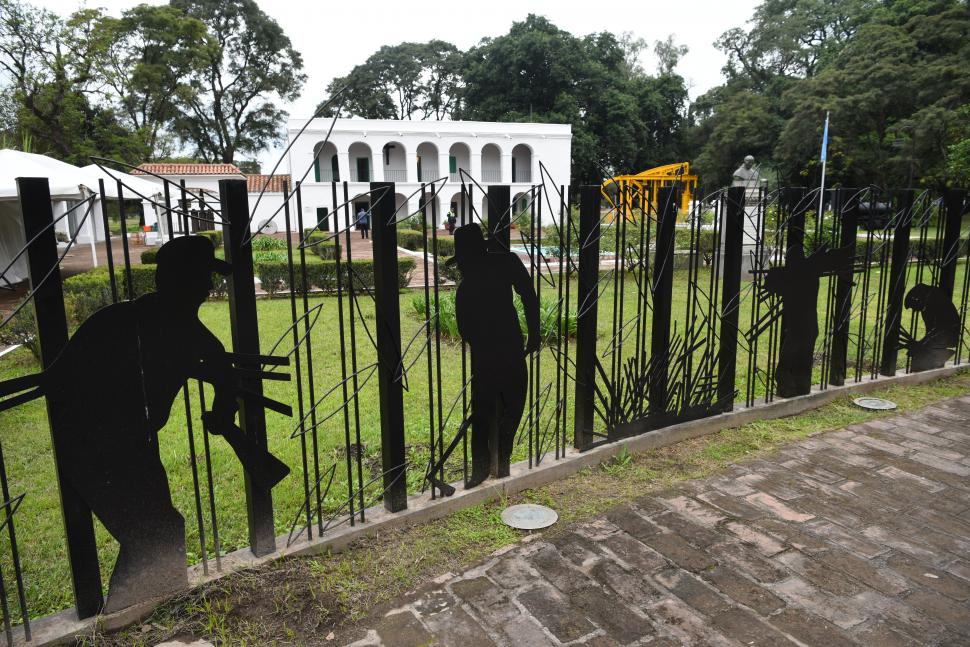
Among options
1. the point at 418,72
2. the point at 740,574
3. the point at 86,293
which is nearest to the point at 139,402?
the point at 740,574

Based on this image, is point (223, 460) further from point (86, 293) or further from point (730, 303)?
point (86, 293)

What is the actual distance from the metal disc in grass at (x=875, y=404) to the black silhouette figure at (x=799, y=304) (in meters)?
0.40

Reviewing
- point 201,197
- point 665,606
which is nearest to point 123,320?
point 201,197

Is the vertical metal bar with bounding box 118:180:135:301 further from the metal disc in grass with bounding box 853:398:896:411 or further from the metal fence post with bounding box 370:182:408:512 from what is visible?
the metal disc in grass with bounding box 853:398:896:411

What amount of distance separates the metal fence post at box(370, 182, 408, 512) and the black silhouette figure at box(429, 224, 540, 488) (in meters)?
0.23

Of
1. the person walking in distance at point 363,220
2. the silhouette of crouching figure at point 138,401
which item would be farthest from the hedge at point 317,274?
the silhouette of crouching figure at point 138,401

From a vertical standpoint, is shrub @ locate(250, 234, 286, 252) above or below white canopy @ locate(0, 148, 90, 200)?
below

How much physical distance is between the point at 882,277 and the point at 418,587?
4.38 metres

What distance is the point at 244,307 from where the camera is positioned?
7.84 feet

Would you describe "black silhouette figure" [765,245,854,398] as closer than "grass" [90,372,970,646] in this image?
No

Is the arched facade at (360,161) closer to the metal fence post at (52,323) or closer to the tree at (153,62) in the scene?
the tree at (153,62)

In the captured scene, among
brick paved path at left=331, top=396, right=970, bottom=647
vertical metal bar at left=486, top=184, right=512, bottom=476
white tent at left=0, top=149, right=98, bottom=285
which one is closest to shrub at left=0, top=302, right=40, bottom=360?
white tent at left=0, top=149, right=98, bottom=285

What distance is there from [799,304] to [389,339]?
3.01 metres

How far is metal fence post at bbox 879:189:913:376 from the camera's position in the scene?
474 cm
